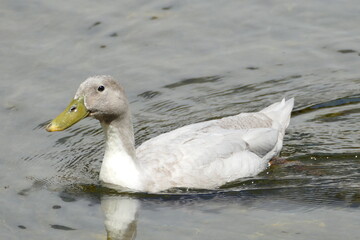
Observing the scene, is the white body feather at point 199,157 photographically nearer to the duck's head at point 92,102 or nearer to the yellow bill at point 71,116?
the duck's head at point 92,102

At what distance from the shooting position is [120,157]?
9.96 m

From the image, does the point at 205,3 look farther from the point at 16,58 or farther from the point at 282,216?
the point at 282,216

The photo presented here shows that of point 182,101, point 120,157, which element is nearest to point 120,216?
point 120,157

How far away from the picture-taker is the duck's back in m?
9.95

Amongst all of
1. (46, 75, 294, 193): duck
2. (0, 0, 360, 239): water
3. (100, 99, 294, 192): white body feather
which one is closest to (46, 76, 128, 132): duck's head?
(46, 75, 294, 193): duck

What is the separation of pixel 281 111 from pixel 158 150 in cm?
217

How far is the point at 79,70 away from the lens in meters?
13.2

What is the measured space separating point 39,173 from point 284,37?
5401 millimetres

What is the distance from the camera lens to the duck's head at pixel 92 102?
9.55 m

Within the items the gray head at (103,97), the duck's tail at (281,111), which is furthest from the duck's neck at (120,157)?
the duck's tail at (281,111)

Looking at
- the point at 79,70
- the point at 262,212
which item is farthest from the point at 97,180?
the point at 79,70

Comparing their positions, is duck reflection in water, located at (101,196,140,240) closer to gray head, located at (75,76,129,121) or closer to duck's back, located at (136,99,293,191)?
duck's back, located at (136,99,293,191)

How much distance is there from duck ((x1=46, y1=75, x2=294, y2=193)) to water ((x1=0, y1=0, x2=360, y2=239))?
0.17m

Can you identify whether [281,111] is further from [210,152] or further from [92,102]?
A: [92,102]
